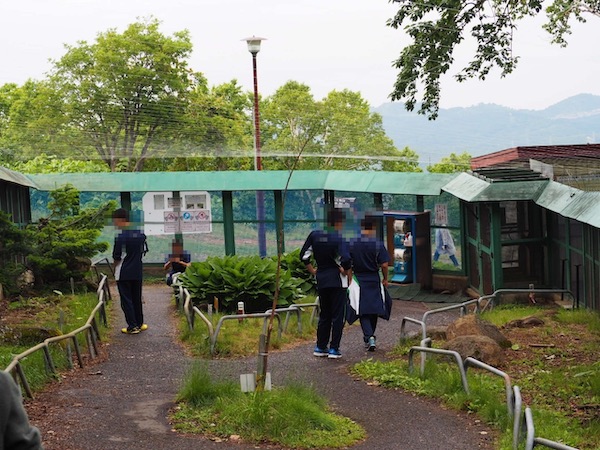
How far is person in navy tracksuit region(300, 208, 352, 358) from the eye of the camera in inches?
447

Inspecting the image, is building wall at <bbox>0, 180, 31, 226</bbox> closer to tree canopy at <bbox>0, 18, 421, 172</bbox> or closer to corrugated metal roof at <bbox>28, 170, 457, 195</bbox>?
corrugated metal roof at <bbox>28, 170, 457, 195</bbox>

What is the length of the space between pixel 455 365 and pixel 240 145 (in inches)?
1295

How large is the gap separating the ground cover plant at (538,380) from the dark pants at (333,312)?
0.60 metres

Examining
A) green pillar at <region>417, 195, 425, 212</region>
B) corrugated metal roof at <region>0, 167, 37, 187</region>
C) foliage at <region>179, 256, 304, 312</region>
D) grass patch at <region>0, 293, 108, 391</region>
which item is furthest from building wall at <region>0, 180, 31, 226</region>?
green pillar at <region>417, 195, 425, 212</region>

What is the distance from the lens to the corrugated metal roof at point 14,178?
19656 millimetres

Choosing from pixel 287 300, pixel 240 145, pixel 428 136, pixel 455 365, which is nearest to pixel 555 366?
pixel 455 365

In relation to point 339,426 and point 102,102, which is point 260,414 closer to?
point 339,426

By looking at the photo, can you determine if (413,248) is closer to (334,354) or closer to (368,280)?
(368,280)

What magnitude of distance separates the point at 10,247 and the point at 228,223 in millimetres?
7378

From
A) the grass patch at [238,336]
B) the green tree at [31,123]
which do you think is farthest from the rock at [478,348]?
the green tree at [31,123]

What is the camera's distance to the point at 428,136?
510 feet

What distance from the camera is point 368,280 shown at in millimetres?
11961

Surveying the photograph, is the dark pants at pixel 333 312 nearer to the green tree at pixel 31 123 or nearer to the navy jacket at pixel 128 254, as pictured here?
the navy jacket at pixel 128 254

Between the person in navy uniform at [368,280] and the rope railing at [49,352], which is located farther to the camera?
the person in navy uniform at [368,280]
